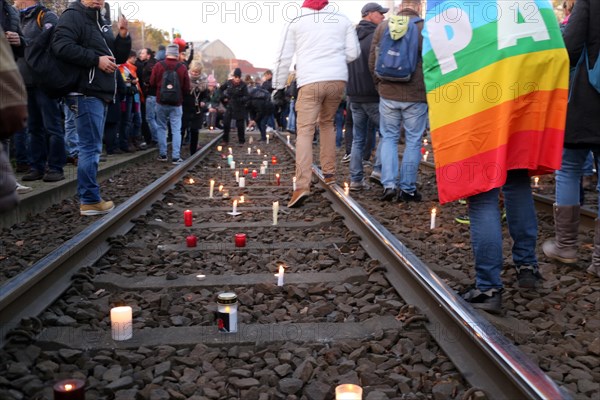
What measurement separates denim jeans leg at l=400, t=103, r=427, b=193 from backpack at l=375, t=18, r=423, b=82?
1.17 feet

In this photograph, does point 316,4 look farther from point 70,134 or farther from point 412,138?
point 70,134

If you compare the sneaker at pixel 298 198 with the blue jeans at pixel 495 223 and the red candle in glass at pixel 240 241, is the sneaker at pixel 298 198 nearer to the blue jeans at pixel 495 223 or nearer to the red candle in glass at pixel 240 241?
the red candle in glass at pixel 240 241

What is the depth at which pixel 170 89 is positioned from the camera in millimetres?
10516

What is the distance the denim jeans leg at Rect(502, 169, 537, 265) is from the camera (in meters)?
3.43

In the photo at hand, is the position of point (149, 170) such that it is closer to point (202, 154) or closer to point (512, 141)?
point (202, 154)

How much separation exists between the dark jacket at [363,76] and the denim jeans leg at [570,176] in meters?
3.69

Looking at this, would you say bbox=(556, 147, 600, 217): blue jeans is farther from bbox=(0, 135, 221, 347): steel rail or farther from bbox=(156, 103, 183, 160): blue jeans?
bbox=(156, 103, 183, 160): blue jeans

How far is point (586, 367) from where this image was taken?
8.75 ft

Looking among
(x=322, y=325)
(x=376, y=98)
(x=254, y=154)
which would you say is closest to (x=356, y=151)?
(x=376, y=98)

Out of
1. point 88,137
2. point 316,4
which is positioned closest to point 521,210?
point 316,4

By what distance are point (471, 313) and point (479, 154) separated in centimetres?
78

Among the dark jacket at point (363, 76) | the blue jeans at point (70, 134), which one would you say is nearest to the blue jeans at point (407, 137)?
the dark jacket at point (363, 76)

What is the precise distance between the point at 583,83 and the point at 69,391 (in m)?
3.57

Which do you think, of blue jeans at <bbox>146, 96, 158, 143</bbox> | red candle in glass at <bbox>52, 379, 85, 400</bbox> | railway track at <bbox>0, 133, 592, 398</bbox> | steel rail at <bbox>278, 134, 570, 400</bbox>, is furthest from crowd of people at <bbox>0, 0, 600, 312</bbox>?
blue jeans at <bbox>146, 96, 158, 143</bbox>
